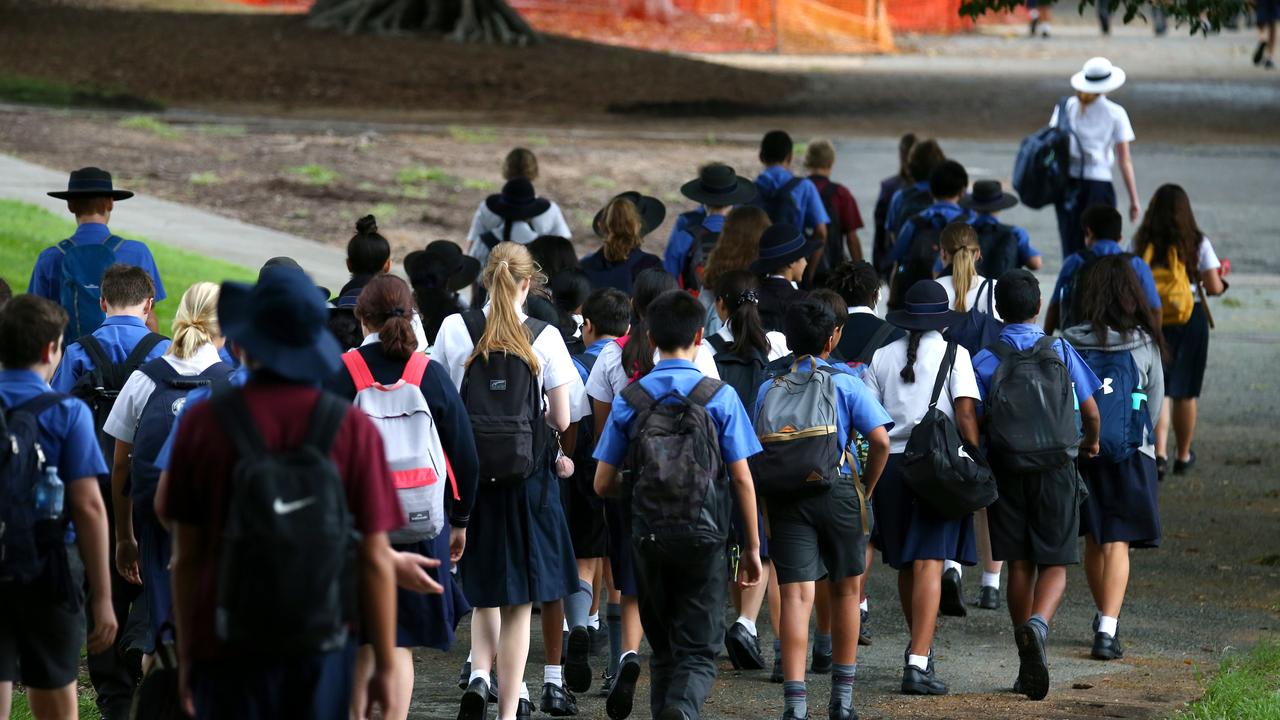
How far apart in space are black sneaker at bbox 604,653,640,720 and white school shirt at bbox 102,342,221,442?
1938 millimetres

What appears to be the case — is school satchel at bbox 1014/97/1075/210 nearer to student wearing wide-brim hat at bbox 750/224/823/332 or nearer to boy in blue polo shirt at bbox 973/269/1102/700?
student wearing wide-brim hat at bbox 750/224/823/332

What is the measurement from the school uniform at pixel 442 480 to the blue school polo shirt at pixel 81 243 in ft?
8.80

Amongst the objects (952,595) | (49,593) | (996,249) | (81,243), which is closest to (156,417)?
(49,593)

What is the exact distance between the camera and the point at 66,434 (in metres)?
5.24

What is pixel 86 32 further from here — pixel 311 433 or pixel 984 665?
pixel 311 433

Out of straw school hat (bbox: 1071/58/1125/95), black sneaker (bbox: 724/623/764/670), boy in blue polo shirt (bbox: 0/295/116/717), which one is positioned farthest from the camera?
straw school hat (bbox: 1071/58/1125/95)

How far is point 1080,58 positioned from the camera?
40.8 meters

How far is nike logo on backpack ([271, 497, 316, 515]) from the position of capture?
3934 millimetres

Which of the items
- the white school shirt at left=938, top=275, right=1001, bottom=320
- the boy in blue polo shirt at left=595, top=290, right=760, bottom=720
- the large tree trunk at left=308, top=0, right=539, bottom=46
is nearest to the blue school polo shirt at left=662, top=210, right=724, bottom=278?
the white school shirt at left=938, top=275, right=1001, bottom=320

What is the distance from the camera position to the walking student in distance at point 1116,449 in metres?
7.86

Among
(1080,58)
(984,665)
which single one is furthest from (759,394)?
(1080,58)

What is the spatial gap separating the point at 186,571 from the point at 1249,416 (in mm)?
10079

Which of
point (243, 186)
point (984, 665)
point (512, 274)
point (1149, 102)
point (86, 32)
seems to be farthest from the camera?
point (86, 32)

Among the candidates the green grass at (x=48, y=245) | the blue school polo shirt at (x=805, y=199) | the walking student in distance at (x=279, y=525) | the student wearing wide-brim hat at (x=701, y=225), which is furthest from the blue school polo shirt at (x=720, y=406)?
the green grass at (x=48, y=245)
